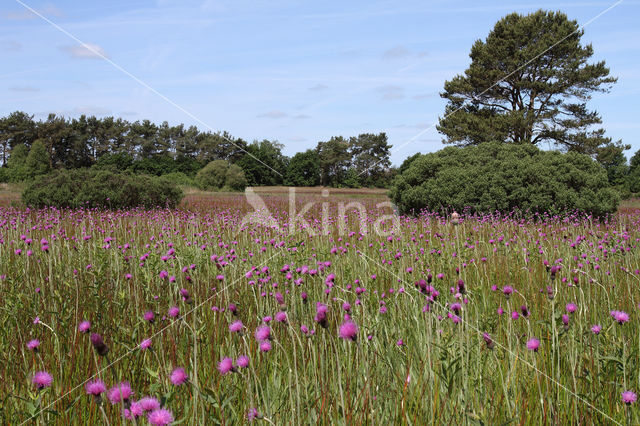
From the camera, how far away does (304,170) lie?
1139cm

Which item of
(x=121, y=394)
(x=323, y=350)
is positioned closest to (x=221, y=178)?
(x=323, y=350)

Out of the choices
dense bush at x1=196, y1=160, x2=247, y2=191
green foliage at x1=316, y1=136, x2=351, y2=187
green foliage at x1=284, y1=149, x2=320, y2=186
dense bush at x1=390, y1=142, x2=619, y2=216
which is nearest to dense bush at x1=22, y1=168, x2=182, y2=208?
green foliage at x1=284, y1=149, x2=320, y2=186

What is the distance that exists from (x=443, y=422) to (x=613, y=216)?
12794mm

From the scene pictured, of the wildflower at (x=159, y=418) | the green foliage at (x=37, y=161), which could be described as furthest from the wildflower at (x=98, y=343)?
the green foliage at (x=37, y=161)

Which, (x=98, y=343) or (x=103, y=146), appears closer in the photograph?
(x=98, y=343)

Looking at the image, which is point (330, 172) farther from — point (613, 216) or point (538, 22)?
point (538, 22)

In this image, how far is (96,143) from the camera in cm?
6319

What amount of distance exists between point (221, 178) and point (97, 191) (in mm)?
20743

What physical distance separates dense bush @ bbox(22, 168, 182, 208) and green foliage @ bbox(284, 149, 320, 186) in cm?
474

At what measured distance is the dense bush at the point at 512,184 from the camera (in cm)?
1212

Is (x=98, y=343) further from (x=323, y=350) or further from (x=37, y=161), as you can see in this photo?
(x=37, y=161)

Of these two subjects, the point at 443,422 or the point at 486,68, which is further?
the point at 486,68

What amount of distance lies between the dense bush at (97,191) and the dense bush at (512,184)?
7953mm

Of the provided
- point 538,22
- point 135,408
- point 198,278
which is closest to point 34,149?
point 538,22
